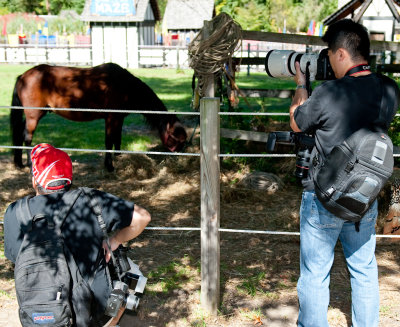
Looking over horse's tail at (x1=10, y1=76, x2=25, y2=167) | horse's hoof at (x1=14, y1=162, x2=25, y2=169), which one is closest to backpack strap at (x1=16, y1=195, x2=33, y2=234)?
horse's hoof at (x1=14, y1=162, x2=25, y2=169)

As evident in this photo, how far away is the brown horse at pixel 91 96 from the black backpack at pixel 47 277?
5074 mm

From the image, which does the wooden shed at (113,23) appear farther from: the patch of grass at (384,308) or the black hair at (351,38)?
the black hair at (351,38)

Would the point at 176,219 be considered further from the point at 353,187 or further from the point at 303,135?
the point at 353,187

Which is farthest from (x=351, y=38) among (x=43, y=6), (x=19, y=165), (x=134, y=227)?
(x=43, y=6)

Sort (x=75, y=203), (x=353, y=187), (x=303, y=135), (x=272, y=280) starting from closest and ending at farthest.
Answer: (x=75, y=203) → (x=353, y=187) → (x=303, y=135) → (x=272, y=280)

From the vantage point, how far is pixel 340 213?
2.33m

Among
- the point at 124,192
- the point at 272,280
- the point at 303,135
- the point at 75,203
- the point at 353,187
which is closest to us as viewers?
the point at 75,203

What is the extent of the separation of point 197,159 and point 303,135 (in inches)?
166

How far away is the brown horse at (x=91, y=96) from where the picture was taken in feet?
23.6

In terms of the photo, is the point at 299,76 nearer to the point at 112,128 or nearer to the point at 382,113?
the point at 382,113

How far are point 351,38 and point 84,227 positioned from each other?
1432 millimetres

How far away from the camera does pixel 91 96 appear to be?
7266 mm

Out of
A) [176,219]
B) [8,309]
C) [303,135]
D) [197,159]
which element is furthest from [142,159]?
[303,135]

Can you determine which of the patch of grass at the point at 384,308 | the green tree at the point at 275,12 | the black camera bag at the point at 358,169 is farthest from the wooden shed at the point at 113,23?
the black camera bag at the point at 358,169
